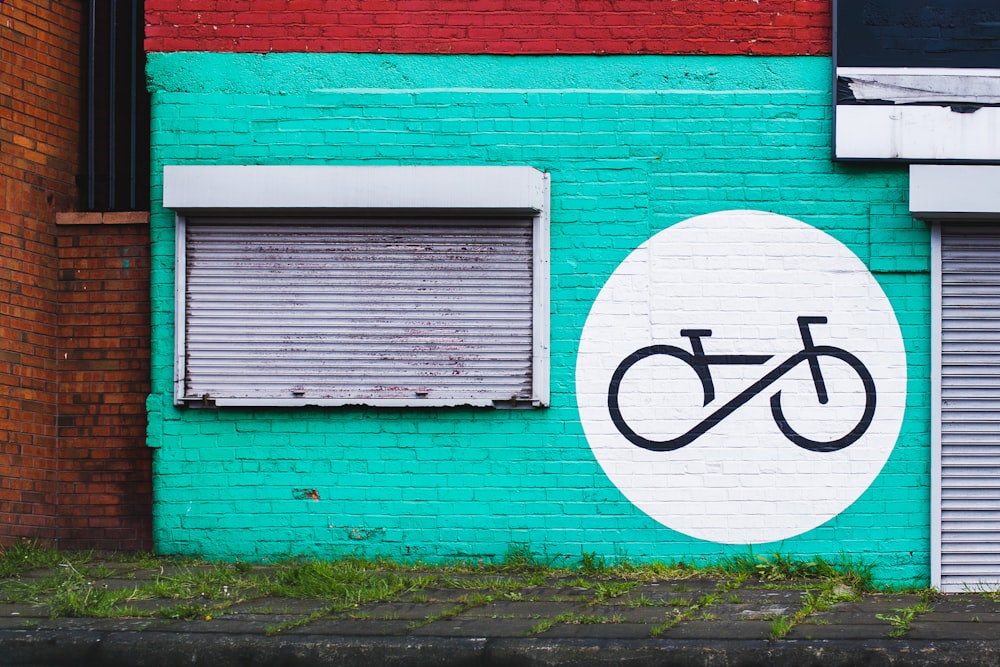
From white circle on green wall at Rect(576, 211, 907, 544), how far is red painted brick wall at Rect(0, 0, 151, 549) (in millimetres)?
3350

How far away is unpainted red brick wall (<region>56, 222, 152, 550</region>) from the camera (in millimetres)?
9086

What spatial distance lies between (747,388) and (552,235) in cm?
172

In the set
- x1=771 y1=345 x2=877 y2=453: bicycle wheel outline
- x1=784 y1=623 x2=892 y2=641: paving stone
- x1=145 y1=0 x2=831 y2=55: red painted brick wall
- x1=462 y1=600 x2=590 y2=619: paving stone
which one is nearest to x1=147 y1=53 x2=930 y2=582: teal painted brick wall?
x1=145 y1=0 x2=831 y2=55: red painted brick wall

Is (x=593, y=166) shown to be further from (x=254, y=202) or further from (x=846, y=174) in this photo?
(x=254, y=202)

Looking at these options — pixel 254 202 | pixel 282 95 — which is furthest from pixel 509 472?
pixel 282 95

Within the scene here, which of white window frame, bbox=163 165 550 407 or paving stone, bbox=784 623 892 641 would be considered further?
white window frame, bbox=163 165 550 407

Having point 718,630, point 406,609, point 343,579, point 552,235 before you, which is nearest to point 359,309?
point 552,235

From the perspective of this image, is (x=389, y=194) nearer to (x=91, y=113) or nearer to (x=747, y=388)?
(x=91, y=113)

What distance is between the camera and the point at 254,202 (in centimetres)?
862

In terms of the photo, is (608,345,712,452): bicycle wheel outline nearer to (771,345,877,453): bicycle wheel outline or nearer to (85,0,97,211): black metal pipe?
(771,345,877,453): bicycle wheel outline

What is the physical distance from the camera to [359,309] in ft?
28.8

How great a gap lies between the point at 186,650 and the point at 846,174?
5.38 meters

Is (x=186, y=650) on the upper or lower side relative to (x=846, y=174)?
lower

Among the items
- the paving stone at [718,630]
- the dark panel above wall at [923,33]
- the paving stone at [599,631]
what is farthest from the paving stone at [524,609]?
the dark panel above wall at [923,33]
